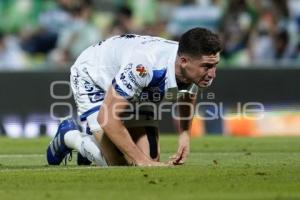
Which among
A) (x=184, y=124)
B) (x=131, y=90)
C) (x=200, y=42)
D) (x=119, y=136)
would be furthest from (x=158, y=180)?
(x=184, y=124)

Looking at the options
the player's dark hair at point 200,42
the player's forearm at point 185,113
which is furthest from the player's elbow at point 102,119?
the player's forearm at point 185,113

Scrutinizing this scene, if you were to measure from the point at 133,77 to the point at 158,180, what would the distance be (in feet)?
3.17

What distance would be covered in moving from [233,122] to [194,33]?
1013 cm

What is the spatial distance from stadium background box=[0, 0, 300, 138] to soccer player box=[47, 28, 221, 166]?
8.81 meters

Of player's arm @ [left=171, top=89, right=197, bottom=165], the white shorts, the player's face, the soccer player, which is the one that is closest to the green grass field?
player's arm @ [left=171, top=89, right=197, bottom=165]

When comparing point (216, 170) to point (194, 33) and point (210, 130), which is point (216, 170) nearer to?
point (194, 33)

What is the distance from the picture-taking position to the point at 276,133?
58.2 feet

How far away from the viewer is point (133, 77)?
780 cm

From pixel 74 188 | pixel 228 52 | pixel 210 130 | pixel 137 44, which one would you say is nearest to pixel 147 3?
pixel 228 52

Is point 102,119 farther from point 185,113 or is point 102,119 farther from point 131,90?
point 185,113

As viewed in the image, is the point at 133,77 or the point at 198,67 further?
the point at 198,67

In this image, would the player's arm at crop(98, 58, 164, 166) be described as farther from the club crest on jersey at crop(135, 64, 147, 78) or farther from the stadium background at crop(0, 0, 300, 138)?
the stadium background at crop(0, 0, 300, 138)

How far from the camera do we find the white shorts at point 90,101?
352 inches

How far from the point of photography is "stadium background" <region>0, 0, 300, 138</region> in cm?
1816
